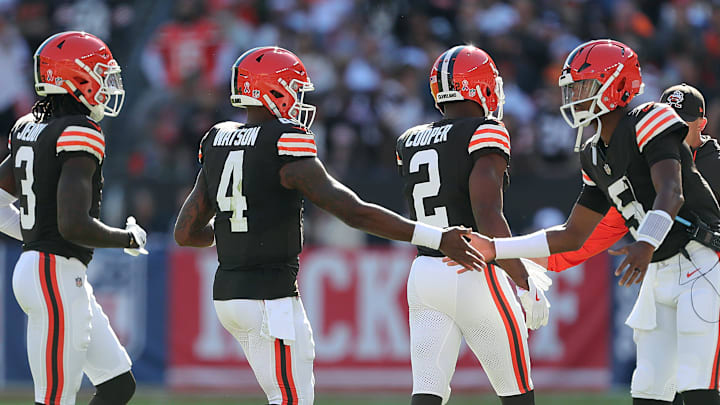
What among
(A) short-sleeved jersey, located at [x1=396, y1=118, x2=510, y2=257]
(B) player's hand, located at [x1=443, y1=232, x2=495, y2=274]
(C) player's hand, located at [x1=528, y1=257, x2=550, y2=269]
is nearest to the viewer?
(B) player's hand, located at [x1=443, y1=232, x2=495, y2=274]

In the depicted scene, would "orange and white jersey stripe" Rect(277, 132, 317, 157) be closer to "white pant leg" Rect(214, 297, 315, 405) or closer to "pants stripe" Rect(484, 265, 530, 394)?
"white pant leg" Rect(214, 297, 315, 405)

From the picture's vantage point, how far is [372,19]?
1284cm

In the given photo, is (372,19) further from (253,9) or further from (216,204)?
(216,204)

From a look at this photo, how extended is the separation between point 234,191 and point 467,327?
1.31 meters

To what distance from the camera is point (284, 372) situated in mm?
4785

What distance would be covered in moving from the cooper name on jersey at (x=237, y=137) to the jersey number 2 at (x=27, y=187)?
92cm

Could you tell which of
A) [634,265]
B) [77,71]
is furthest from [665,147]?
[77,71]

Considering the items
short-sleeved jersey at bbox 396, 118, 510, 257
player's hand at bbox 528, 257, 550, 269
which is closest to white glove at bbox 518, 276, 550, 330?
short-sleeved jersey at bbox 396, 118, 510, 257

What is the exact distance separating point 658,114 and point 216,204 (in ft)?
7.00

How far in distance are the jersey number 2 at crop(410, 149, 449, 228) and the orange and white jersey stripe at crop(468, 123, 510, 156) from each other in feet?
0.67

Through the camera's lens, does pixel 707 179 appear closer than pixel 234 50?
Yes

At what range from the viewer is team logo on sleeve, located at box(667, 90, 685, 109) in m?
5.55

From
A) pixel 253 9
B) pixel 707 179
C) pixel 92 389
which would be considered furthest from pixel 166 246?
pixel 707 179

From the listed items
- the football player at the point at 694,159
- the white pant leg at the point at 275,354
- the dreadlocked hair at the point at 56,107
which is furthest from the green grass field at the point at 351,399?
the white pant leg at the point at 275,354
